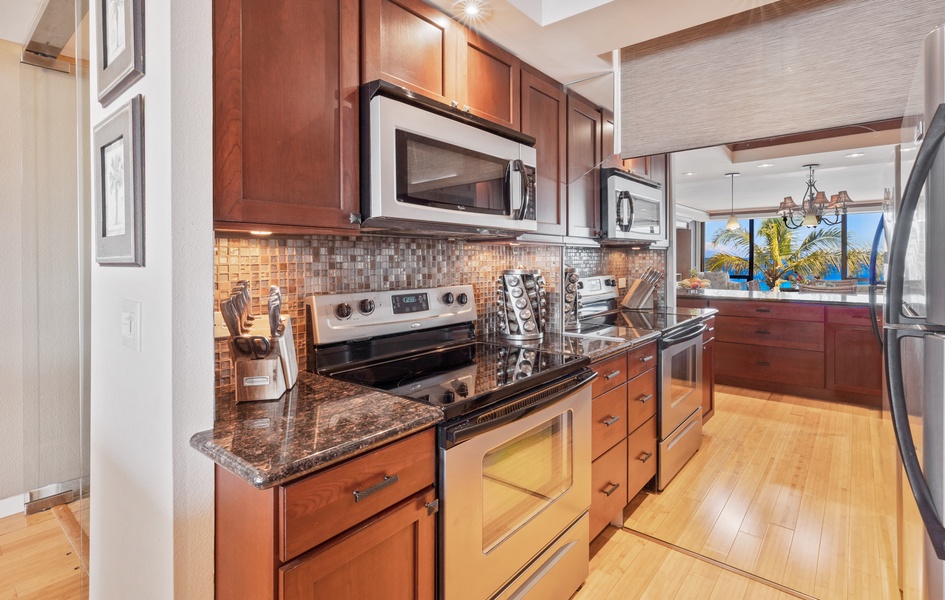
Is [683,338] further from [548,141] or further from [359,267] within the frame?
[359,267]

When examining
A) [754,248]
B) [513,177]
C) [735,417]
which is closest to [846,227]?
[754,248]

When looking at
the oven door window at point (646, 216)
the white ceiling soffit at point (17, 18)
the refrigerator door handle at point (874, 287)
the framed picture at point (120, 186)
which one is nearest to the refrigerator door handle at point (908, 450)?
the refrigerator door handle at point (874, 287)

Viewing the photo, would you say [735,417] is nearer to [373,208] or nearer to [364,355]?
[364,355]

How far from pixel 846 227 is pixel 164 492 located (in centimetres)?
1001

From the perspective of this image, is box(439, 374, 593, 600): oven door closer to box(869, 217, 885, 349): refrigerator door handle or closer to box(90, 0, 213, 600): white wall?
box(90, 0, 213, 600): white wall

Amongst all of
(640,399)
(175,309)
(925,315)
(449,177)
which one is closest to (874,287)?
(925,315)

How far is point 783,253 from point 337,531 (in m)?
9.35

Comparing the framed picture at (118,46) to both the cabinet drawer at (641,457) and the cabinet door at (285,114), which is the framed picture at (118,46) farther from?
the cabinet drawer at (641,457)

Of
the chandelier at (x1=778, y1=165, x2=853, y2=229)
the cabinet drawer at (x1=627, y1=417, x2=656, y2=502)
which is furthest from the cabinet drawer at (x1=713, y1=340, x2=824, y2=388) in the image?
the cabinet drawer at (x1=627, y1=417, x2=656, y2=502)

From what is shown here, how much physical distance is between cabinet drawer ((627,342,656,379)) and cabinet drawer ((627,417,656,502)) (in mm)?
287

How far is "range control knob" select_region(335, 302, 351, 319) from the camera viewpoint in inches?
64.5

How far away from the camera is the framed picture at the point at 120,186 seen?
3.61 ft

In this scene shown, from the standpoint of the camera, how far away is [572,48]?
1970 mm

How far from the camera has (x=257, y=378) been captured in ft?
4.08
